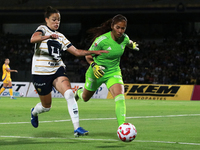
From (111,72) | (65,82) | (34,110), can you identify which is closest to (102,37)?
(111,72)

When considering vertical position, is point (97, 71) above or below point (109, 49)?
below

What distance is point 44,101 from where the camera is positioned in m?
8.98

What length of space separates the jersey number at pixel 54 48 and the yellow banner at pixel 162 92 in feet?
64.5

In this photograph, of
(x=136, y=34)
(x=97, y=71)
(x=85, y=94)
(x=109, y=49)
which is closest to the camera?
(x=97, y=71)

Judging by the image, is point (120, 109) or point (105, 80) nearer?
point (120, 109)

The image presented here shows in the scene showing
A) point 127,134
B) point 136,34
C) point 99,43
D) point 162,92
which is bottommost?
point 162,92

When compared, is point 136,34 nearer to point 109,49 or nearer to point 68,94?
point 109,49

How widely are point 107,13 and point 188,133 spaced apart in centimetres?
3064

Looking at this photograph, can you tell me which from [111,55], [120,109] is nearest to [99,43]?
[111,55]

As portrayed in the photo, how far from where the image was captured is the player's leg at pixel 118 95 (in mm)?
8203

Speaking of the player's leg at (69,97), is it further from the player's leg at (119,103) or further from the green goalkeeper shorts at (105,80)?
the green goalkeeper shorts at (105,80)

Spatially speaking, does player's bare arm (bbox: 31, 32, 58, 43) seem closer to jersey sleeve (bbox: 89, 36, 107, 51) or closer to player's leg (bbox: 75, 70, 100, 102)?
jersey sleeve (bbox: 89, 36, 107, 51)

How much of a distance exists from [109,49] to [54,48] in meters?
1.20

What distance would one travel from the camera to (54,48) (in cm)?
855
